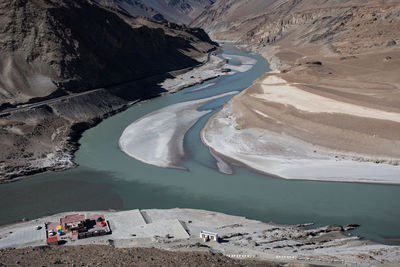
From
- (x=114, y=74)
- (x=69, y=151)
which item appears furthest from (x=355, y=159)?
(x=114, y=74)

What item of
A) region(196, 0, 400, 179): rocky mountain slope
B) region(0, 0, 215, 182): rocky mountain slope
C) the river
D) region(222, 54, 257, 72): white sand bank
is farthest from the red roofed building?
region(222, 54, 257, 72): white sand bank

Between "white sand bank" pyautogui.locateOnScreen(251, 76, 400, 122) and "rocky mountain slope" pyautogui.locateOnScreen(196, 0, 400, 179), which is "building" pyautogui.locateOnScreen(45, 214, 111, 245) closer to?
"rocky mountain slope" pyautogui.locateOnScreen(196, 0, 400, 179)

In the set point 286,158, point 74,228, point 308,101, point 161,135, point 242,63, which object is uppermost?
point 242,63

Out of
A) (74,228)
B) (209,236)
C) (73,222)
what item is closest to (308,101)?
(209,236)

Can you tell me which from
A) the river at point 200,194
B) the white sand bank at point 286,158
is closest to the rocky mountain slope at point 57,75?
the river at point 200,194

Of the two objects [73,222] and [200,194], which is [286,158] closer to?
[200,194]

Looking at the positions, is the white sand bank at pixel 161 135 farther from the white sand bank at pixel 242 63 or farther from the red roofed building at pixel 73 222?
the white sand bank at pixel 242 63
